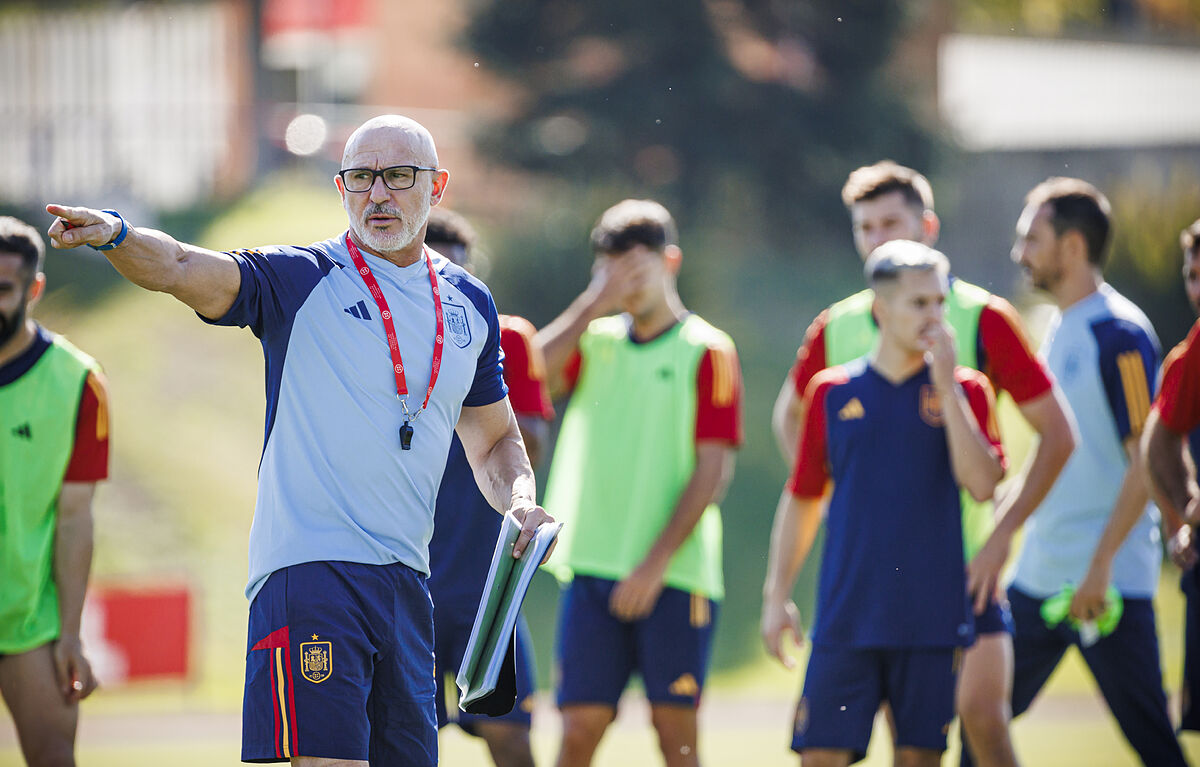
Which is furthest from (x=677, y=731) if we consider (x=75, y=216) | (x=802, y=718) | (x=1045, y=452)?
(x=75, y=216)

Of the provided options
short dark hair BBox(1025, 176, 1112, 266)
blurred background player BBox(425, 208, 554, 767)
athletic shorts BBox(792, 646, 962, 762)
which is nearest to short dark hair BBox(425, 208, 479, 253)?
blurred background player BBox(425, 208, 554, 767)

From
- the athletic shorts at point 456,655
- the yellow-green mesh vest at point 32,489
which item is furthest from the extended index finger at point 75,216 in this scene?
the athletic shorts at point 456,655

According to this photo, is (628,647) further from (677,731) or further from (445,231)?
(445,231)

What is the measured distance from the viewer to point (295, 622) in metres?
4.38

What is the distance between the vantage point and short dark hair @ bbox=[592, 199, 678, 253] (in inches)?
273

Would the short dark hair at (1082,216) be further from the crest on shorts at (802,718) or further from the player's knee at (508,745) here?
the player's knee at (508,745)

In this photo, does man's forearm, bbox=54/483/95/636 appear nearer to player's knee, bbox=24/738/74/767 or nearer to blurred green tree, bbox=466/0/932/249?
player's knee, bbox=24/738/74/767

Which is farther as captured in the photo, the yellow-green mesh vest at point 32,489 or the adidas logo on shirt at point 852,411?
the yellow-green mesh vest at point 32,489

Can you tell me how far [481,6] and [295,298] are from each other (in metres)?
19.3

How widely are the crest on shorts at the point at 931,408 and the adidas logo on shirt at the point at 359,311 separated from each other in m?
2.35

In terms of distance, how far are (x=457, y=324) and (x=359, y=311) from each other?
36 centimetres

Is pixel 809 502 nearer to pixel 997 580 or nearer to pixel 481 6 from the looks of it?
pixel 997 580

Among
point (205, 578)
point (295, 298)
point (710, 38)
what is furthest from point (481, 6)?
point (295, 298)

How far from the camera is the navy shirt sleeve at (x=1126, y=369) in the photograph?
21.9ft
